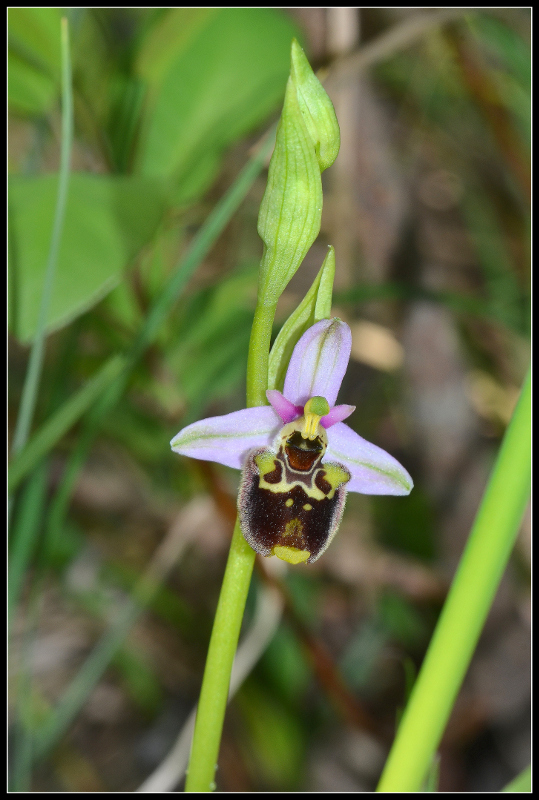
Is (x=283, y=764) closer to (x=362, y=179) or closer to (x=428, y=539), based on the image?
(x=428, y=539)

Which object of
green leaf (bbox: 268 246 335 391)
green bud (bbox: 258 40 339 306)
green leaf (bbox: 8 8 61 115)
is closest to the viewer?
green bud (bbox: 258 40 339 306)

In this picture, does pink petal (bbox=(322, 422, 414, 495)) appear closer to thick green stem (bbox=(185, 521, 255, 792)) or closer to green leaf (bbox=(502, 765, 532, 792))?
thick green stem (bbox=(185, 521, 255, 792))

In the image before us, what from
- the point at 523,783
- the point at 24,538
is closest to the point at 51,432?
the point at 24,538

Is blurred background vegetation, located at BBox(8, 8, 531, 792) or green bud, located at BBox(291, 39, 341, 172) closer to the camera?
green bud, located at BBox(291, 39, 341, 172)

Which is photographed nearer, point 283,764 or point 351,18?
point 351,18

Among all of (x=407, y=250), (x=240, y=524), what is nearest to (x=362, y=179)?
(x=407, y=250)

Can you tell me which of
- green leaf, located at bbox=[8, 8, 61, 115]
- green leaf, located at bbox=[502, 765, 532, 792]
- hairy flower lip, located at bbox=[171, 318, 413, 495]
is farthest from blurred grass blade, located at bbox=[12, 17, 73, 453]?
green leaf, located at bbox=[502, 765, 532, 792]

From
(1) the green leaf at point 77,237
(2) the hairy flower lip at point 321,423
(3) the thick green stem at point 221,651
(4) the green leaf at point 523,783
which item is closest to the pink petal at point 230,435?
(2) the hairy flower lip at point 321,423
